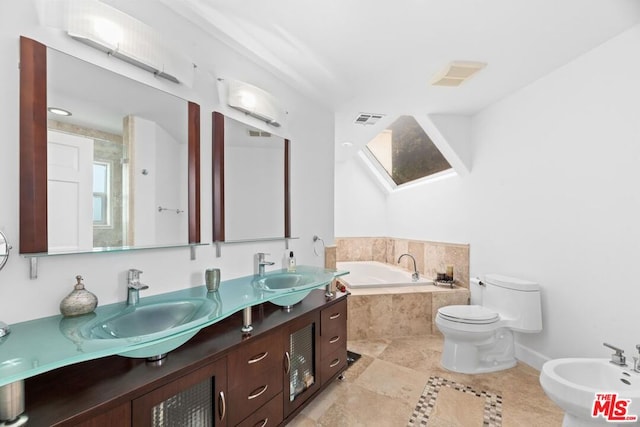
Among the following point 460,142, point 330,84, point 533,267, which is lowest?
point 533,267

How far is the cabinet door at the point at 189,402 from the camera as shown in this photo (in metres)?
1.00

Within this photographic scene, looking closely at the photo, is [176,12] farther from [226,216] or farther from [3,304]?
[3,304]

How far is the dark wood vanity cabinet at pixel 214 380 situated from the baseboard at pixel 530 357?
1738 mm

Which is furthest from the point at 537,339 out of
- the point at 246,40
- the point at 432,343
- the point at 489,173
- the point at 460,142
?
the point at 246,40

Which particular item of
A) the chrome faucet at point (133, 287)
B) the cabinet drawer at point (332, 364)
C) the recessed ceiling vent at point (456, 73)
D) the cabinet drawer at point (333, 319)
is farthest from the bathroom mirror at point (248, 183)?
the recessed ceiling vent at point (456, 73)

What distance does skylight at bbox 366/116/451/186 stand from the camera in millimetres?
3773

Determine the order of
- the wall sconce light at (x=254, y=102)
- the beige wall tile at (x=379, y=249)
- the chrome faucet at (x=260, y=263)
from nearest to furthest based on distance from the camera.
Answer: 1. the wall sconce light at (x=254, y=102)
2. the chrome faucet at (x=260, y=263)
3. the beige wall tile at (x=379, y=249)

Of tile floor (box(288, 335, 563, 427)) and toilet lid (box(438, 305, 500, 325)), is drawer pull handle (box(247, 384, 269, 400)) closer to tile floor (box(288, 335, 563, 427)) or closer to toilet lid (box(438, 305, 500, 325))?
tile floor (box(288, 335, 563, 427))

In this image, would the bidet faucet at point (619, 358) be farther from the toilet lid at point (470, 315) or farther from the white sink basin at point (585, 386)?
the toilet lid at point (470, 315)

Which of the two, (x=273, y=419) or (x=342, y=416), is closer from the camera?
(x=273, y=419)

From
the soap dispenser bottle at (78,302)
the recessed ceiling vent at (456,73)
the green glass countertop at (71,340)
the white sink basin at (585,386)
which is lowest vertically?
the white sink basin at (585,386)

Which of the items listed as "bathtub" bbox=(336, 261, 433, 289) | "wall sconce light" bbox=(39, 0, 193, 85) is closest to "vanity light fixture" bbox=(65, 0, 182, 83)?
"wall sconce light" bbox=(39, 0, 193, 85)

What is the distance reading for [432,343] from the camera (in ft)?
9.61

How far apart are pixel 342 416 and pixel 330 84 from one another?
2.40m
